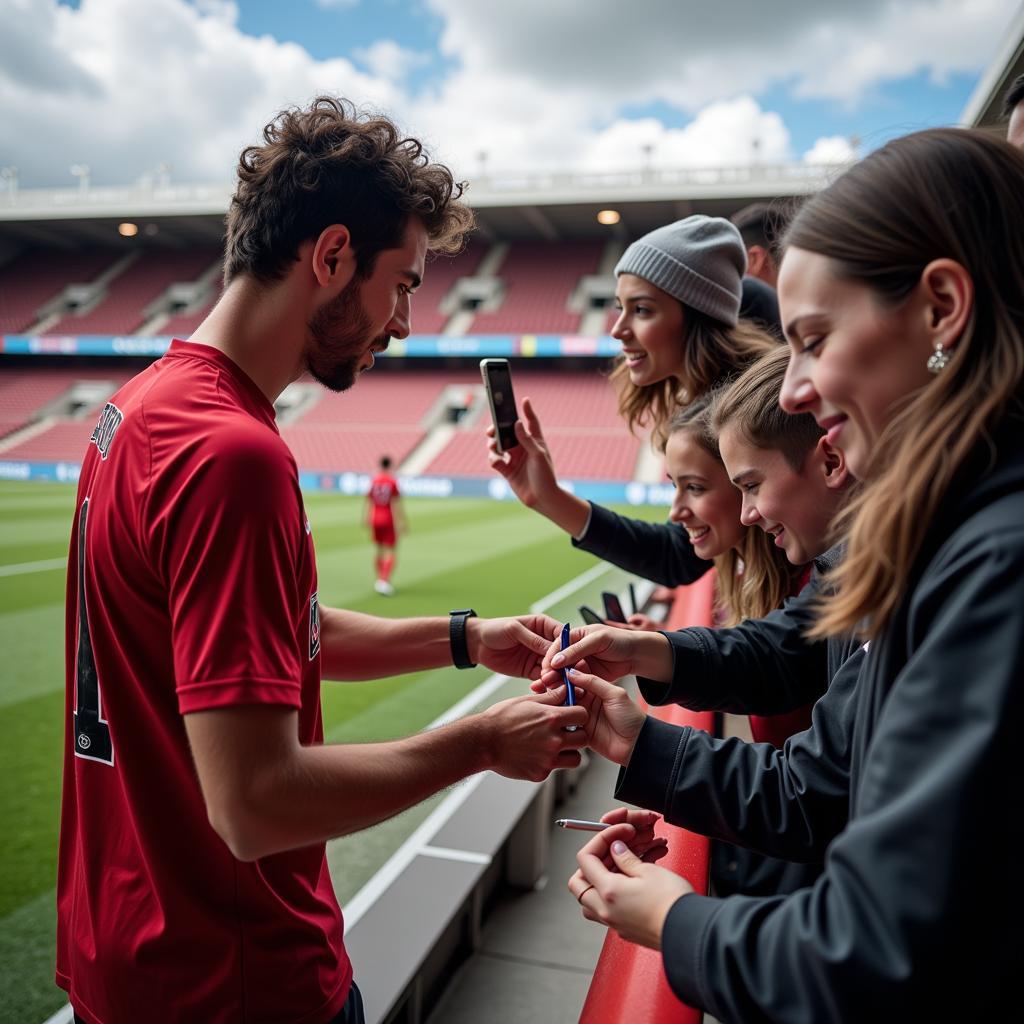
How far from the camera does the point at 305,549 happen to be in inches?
53.0

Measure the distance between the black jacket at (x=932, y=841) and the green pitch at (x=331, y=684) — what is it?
2.89 meters

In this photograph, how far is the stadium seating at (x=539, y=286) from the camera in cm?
2984

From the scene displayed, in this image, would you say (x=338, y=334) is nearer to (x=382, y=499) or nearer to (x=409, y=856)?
(x=409, y=856)

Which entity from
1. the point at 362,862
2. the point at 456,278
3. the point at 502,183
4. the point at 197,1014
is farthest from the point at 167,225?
the point at 197,1014

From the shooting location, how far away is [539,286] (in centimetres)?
3158

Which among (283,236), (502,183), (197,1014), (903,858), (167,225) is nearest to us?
(903,858)

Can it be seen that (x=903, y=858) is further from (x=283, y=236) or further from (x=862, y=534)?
(x=283, y=236)

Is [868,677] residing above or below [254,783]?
above

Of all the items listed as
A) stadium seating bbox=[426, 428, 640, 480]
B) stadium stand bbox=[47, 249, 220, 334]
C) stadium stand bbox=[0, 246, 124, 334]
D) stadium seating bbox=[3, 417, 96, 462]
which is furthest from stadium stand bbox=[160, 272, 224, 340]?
stadium seating bbox=[426, 428, 640, 480]

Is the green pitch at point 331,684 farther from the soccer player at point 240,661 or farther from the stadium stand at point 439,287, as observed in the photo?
the stadium stand at point 439,287

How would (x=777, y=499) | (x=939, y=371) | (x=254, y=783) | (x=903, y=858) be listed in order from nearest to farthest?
(x=903, y=858) → (x=939, y=371) → (x=254, y=783) → (x=777, y=499)

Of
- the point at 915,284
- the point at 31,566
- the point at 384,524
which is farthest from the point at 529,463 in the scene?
the point at 31,566

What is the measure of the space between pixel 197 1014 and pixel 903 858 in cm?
111

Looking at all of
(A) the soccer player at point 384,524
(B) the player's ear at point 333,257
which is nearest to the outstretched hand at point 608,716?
(B) the player's ear at point 333,257
